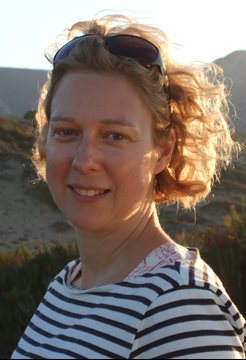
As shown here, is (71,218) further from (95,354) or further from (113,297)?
(95,354)

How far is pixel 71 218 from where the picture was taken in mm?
2246

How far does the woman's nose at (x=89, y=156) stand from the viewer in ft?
6.99

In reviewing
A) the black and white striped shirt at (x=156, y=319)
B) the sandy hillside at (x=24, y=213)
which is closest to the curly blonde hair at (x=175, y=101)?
the black and white striped shirt at (x=156, y=319)

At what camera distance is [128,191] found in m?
2.16

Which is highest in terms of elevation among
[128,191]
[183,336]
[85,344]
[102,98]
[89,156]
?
[102,98]

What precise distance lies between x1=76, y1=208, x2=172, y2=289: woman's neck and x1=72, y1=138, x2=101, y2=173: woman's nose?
217 millimetres

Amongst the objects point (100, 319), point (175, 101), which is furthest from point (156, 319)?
point (175, 101)

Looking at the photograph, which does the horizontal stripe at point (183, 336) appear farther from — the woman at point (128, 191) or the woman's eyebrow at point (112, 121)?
the woman's eyebrow at point (112, 121)

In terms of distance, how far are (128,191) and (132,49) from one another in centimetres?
46

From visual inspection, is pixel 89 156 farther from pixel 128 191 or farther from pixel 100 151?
pixel 128 191

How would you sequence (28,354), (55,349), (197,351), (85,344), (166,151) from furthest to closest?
1. (166,151)
2. (28,354)
3. (55,349)
4. (85,344)
5. (197,351)

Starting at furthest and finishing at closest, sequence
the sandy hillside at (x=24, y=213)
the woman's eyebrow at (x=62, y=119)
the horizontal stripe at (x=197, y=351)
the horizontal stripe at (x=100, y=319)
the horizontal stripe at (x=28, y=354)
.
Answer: the sandy hillside at (x=24, y=213)
the woman's eyebrow at (x=62, y=119)
the horizontal stripe at (x=28, y=354)
the horizontal stripe at (x=100, y=319)
the horizontal stripe at (x=197, y=351)

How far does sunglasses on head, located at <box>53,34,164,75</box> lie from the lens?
2.27 m

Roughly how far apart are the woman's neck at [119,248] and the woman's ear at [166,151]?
15cm
